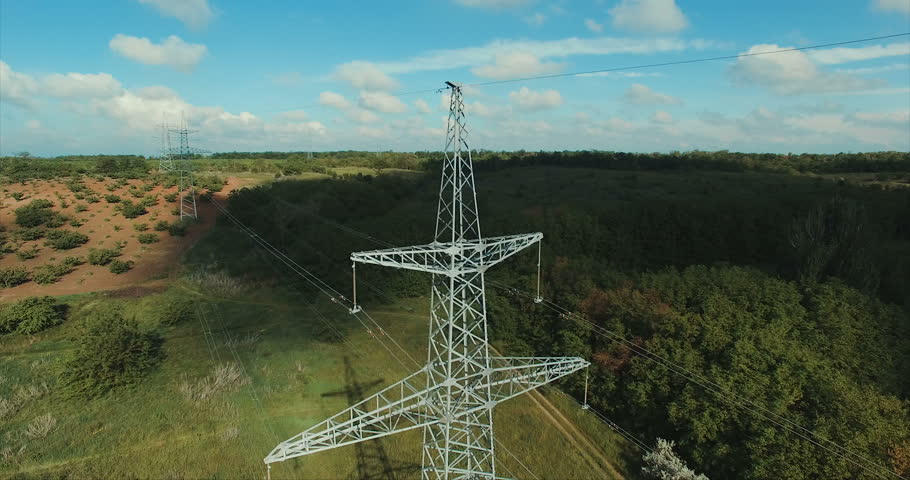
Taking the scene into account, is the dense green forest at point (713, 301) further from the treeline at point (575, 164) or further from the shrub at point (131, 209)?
A: the treeline at point (575, 164)

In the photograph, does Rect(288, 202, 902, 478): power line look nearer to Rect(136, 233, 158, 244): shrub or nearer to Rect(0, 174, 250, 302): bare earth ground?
Rect(0, 174, 250, 302): bare earth ground

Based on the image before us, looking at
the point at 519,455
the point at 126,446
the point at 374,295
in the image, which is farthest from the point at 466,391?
the point at 374,295

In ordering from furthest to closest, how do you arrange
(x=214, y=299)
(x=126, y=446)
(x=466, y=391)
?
(x=214, y=299)
(x=126, y=446)
(x=466, y=391)

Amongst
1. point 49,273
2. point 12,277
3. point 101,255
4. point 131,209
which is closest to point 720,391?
point 49,273

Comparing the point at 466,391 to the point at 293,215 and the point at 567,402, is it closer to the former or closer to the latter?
the point at 567,402

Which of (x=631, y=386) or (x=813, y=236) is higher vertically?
(x=813, y=236)

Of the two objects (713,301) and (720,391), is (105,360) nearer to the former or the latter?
(720,391)

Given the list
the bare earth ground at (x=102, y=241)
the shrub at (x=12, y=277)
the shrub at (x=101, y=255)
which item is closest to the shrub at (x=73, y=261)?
the bare earth ground at (x=102, y=241)

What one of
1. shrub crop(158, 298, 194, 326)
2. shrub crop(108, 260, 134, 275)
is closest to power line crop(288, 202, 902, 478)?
shrub crop(158, 298, 194, 326)
